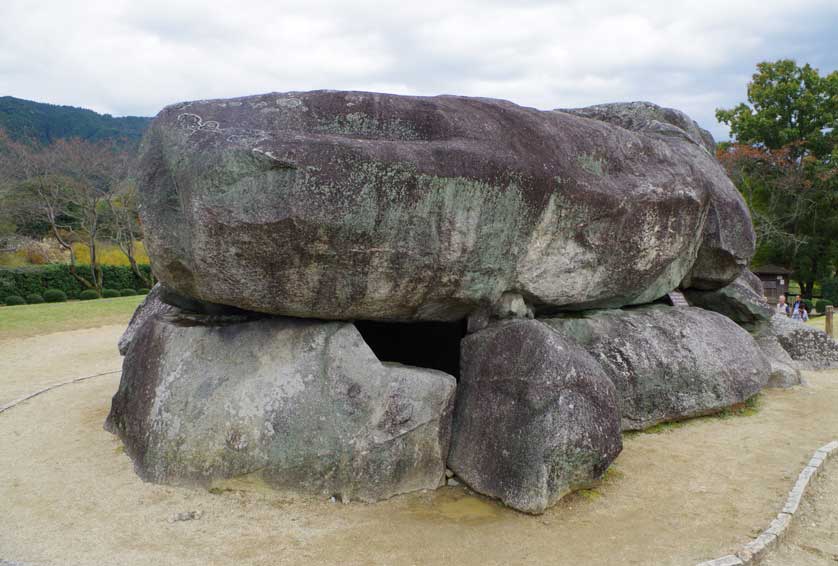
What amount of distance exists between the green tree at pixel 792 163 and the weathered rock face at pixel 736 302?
21.4m

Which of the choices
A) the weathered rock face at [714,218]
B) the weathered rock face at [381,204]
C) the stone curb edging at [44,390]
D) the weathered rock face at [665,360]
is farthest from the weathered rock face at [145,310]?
the weathered rock face at [714,218]

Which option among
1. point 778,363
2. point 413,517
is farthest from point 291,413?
point 778,363

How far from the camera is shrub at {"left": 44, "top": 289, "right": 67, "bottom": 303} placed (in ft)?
96.5

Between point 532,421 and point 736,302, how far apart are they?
709 cm

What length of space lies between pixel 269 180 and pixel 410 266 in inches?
65.0

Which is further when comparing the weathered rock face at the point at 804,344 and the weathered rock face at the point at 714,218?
the weathered rock face at the point at 804,344

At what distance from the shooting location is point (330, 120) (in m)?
6.88

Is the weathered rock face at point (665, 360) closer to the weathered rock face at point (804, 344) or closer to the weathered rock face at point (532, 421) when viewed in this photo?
the weathered rock face at point (532, 421)

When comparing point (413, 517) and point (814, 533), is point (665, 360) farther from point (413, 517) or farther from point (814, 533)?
point (413, 517)

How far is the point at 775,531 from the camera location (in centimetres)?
559

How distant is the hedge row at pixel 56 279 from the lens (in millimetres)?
28109

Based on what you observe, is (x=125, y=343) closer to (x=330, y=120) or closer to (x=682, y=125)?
(x=330, y=120)

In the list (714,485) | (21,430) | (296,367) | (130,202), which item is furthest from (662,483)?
(130,202)

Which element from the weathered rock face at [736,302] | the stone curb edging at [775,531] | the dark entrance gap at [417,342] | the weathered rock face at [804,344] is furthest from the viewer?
the weathered rock face at [804,344]
